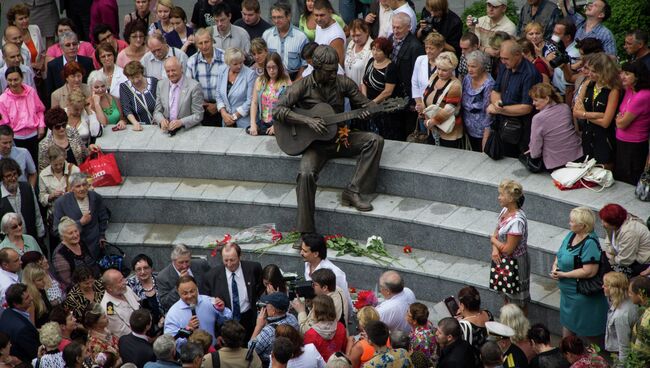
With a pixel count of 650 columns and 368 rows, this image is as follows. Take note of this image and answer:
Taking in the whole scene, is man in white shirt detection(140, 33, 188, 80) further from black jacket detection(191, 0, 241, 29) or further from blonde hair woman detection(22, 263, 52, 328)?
blonde hair woman detection(22, 263, 52, 328)

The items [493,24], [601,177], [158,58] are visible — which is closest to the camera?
[601,177]

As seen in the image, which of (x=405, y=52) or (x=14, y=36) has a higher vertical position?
(x=405, y=52)

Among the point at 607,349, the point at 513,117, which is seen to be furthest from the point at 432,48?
the point at 607,349

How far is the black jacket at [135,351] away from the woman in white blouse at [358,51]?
5394 millimetres

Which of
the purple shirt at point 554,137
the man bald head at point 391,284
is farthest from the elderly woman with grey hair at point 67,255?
the purple shirt at point 554,137

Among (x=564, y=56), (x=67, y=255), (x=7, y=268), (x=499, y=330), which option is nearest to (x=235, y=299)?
(x=67, y=255)

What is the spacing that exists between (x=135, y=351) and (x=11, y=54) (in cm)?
609

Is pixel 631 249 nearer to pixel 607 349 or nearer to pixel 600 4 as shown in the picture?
pixel 607 349

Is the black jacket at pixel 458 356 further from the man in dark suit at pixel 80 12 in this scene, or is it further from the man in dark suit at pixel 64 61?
the man in dark suit at pixel 80 12

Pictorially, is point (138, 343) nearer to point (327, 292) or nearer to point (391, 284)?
point (327, 292)

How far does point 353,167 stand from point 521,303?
121 inches

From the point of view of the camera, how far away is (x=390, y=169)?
609 inches

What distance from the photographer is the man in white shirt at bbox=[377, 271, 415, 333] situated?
12.3 meters

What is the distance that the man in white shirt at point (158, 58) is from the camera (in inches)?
656
